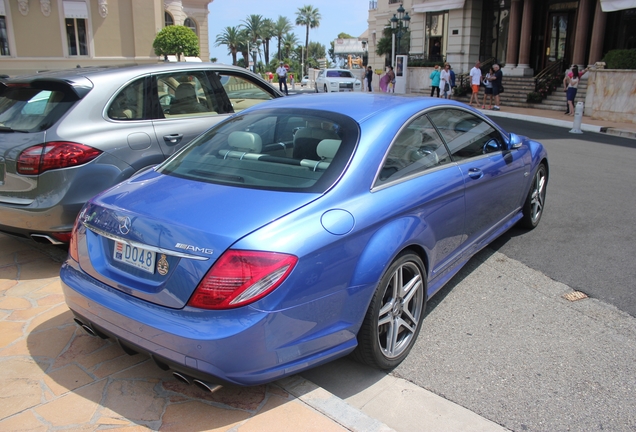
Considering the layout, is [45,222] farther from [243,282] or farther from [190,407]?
[243,282]

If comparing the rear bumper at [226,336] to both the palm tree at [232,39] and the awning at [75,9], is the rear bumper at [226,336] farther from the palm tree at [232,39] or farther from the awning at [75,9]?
the palm tree at [232,39]

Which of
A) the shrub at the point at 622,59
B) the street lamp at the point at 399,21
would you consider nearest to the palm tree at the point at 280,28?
the street lamp at the point at 399,21

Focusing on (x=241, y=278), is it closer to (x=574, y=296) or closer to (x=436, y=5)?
(x=574, y=296)

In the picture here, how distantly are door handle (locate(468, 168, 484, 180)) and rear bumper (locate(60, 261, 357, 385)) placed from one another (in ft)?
5.99

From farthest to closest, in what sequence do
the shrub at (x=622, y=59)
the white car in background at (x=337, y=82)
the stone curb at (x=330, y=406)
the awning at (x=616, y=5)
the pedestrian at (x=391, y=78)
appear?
the white car in background at (x=337, y=82)
the pedestrian at (x=391, y=78)
the awning at (x=616, y=5)
the shrub at (x=622, y=59)
the stone curb at (x=330, y=406)

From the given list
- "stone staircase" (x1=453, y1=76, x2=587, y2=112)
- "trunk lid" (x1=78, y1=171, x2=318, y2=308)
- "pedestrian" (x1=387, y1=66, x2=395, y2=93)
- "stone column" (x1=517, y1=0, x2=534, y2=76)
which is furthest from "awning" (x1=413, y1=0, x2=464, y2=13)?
"trunk lid" (x1=78, y1=171, x2=318, y2=308)

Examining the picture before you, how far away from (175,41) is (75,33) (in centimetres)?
703

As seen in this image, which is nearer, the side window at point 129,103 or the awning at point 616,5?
the side window at point 129,103

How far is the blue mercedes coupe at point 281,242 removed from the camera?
2.56 metres

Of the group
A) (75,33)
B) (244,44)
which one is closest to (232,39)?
(244,44)

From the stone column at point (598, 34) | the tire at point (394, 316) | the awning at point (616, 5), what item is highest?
the awning at point (616, 5)

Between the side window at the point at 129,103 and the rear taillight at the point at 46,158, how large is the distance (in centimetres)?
57

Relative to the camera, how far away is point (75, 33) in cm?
3219

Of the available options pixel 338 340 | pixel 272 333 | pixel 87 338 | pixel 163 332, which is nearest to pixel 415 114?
pixel 338 340
